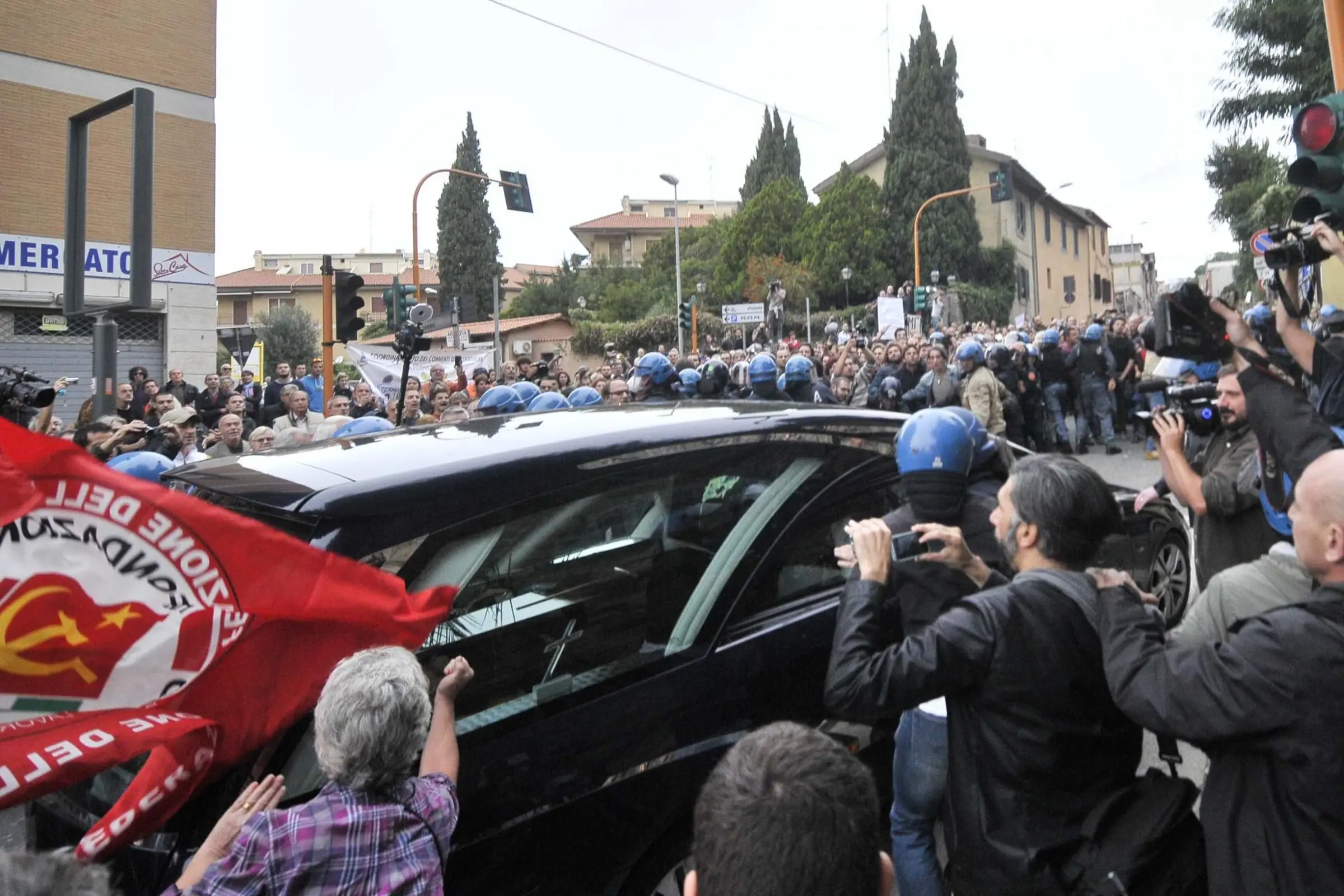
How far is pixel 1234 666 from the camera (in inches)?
73.5

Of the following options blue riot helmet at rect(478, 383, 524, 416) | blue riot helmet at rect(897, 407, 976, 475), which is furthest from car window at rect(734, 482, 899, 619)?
blue riot helmet at rect(478, 383, 524, 416)

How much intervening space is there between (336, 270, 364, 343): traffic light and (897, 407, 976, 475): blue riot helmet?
9.39 meters

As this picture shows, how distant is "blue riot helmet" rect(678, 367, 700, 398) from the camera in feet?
35.3

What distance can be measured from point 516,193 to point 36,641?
21497 millimetres

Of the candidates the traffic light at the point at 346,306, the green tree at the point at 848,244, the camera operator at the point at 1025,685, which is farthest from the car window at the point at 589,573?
the green tree at the point at 848,244

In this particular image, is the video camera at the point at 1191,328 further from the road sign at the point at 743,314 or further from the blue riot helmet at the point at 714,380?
the road sign at the point at 743,314

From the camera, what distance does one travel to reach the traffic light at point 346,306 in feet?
37.4

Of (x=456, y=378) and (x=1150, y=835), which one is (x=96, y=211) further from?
(x=1150, y=835)

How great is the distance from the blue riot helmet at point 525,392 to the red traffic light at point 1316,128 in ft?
17.9

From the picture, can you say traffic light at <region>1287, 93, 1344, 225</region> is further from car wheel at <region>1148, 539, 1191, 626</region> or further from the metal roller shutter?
the metal roller shutter

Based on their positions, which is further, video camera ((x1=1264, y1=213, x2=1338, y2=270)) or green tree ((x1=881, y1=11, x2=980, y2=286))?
green tree ((x1=881, y1=11, x2=980, y2=286))

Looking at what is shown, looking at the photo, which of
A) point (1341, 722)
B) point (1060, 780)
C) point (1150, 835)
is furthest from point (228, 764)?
point (1341, 722)

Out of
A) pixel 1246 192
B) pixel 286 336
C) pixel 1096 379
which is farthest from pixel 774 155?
pixel 1096 379

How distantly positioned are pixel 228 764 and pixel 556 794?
28.9 inches
